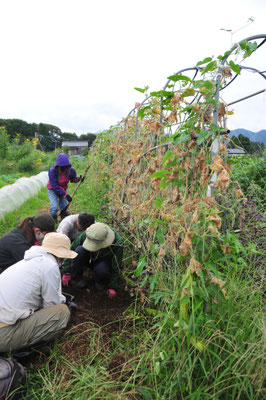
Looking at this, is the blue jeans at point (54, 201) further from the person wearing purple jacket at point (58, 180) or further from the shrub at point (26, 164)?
the shrub at point (26, 164)

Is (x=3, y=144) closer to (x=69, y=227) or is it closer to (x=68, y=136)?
(x=69, y=227)

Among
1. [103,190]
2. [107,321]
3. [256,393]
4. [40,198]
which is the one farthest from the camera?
A: [40,198]

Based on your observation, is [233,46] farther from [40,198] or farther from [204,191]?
[40,198]

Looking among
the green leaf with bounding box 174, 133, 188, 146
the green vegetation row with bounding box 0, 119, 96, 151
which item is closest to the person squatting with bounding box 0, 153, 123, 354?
the green leaf with bounding box 174, 133, 188, 146

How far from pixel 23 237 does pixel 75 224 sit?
3.42 ft

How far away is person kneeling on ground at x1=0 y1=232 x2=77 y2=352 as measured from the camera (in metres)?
1.97

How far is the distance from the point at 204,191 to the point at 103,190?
457 cm

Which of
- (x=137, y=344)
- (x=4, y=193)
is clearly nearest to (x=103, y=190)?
(x=4, y=193)

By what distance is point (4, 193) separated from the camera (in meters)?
5.49

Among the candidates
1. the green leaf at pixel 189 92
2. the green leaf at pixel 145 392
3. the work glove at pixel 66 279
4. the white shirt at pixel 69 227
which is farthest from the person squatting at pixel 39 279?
the green leaf at pixel 189 92

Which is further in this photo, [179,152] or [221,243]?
[179,152]

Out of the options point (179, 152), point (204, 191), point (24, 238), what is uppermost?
point (179, 152)

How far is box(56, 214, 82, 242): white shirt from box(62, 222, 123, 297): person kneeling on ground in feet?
1.20

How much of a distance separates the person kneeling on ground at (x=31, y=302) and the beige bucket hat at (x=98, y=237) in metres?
0.61
